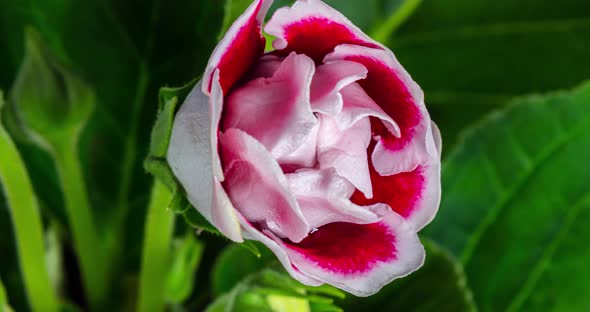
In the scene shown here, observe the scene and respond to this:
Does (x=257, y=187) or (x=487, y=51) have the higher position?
(x=257, y=187)

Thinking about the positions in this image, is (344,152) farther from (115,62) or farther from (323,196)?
(115,62)

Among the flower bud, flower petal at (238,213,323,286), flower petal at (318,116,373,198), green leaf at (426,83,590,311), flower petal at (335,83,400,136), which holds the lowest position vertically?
green leaf at (426,83,590,311)

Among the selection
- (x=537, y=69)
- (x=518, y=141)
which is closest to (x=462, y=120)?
(x=537, y=69)

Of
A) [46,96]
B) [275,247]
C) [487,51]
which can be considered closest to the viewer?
[275,247]

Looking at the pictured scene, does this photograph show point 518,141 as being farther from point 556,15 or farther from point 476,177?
point 556,15

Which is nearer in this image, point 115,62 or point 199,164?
point 199,164

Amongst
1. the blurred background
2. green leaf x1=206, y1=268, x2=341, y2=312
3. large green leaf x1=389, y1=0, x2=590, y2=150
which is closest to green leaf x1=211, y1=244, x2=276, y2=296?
the blurred background


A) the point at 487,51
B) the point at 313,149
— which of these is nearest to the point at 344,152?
the point at 313,149

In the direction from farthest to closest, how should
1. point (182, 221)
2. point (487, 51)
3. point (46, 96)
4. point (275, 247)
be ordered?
point (487, 51) < point (182, 221) < point (46, 96) < point (275, 247)

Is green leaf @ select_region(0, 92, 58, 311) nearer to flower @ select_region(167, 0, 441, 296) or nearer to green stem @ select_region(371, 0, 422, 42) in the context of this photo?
flower @ select_region(167, 0, 441, 296)
